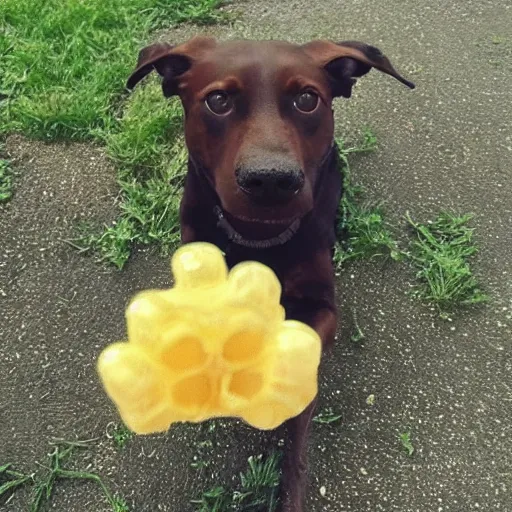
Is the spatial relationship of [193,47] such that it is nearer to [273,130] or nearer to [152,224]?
[273,130]

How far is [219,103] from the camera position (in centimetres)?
184

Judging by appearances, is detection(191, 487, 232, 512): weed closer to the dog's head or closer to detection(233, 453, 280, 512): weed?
detection(233, 453, 280, 512): weed

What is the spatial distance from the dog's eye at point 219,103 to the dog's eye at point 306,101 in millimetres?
163

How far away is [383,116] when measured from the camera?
3.02 meters

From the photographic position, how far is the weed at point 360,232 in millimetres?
2562

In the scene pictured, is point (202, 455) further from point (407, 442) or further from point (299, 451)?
point (407, 442)

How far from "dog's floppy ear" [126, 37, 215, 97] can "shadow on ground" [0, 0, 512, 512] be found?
724mm

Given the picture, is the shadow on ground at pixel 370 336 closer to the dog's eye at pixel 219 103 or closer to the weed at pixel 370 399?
the weed at pixel 370 399

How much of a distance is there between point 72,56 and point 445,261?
1.84 meters

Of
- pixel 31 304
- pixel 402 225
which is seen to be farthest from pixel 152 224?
pixel 402 225

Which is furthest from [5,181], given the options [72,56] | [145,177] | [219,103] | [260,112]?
[260,112]

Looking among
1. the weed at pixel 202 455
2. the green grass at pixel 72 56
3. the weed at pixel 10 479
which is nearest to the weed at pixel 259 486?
the weed at pixel 202 455

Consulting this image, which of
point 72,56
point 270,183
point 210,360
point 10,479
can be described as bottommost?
point 10,479

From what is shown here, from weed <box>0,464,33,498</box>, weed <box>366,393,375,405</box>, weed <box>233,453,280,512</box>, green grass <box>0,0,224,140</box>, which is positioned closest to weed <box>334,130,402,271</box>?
weed <box>366,393,375,405</box>
